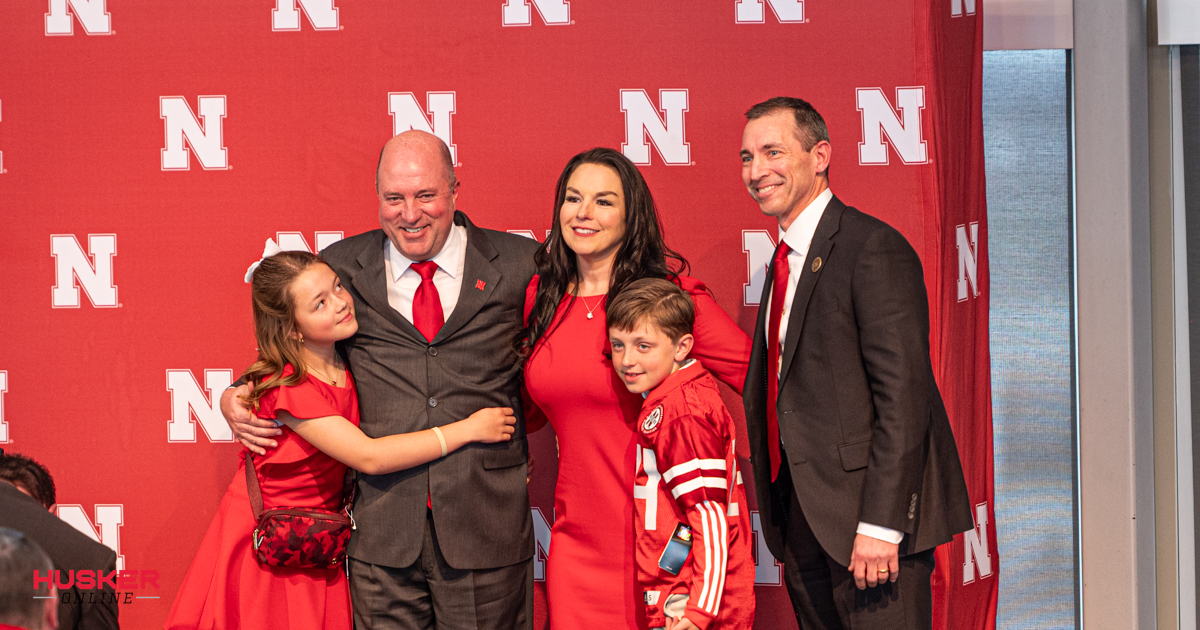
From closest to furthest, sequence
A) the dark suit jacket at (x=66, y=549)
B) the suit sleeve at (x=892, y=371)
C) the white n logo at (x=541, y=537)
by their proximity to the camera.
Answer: the dark suit jacket at (x=66, y=549) < the suit sleeve at (x=892, y=371) < the white n logo at (x=541, y=537)

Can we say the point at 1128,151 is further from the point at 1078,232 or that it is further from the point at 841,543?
the point at 841,543

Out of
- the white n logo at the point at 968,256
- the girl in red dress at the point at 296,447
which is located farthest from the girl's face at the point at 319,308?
the white n logo at the point at 968,256

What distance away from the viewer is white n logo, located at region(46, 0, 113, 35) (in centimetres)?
337

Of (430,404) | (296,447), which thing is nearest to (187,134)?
(296,447)

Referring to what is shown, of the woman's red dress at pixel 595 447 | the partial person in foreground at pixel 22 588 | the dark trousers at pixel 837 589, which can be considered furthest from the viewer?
the woman's red dress at pixel 595 447

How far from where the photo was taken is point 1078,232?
11.3 ft

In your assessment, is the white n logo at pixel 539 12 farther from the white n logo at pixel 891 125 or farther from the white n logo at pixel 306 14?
the white n logo at pixel 891 125

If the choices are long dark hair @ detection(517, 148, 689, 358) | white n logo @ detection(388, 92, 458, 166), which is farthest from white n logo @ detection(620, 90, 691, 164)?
long dark hair @ detection(517, 148, 689, 358)

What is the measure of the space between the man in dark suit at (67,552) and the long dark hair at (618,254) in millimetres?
1223

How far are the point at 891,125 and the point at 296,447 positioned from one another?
251 centimetres

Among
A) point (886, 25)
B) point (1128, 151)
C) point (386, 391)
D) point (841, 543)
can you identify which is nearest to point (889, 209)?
point (886, 25)

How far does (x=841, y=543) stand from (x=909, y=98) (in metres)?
1.99

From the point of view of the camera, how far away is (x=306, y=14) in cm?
334

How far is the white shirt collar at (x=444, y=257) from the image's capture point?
254 cm
